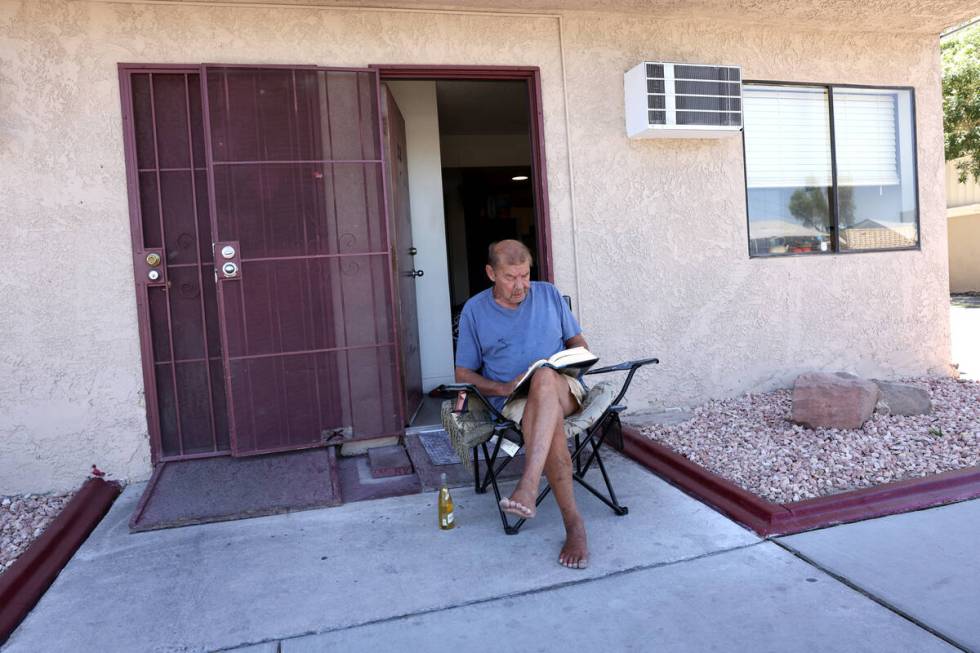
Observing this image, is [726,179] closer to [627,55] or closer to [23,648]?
[627,55]

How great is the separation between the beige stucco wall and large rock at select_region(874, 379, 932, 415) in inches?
27.6

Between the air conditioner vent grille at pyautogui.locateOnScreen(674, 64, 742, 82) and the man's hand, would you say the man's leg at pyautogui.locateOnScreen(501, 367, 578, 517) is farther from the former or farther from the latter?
the air conditioner vent grille at pyautogui.locateOnScreen(674, 64, 742, 82)

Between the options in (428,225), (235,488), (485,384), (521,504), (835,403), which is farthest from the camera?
(428,225)

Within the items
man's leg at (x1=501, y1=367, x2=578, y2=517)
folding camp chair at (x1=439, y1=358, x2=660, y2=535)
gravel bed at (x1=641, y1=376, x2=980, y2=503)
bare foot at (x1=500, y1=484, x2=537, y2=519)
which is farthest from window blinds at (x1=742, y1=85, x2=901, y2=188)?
bare foot at (x1=500, y1=484, x2=537, y2=519)

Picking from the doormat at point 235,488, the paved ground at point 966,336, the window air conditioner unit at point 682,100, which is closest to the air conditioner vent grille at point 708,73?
the window air conditioner unit at point 682,100

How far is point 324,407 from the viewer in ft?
13.2

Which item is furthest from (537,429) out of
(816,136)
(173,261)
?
(816,136)

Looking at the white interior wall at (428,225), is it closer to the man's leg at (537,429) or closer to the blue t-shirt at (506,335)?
the blue t-shirt at (506,335)

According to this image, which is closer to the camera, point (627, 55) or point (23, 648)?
point (23, 648)

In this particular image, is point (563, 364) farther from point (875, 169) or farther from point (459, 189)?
point (459, 189)

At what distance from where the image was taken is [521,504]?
259 cm

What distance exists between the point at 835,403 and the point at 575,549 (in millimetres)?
2194

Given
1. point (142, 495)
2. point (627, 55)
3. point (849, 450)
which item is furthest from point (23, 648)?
point (627, 55)

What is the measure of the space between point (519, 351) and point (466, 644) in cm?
137
